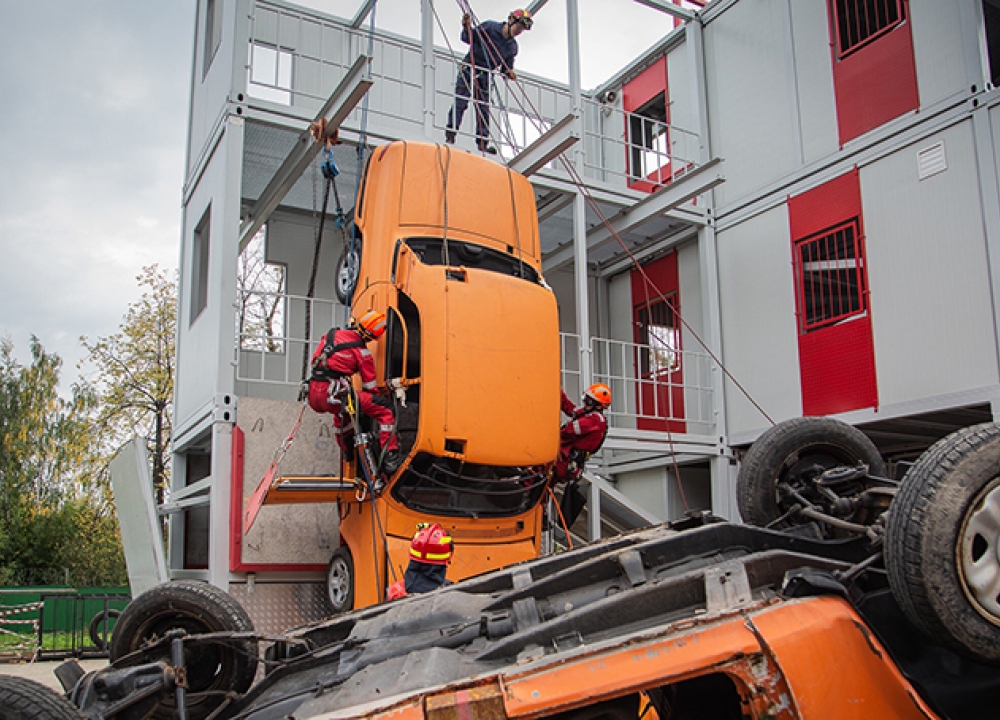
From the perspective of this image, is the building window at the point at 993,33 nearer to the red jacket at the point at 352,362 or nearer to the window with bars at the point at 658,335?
the window with bars at the point at 658,335

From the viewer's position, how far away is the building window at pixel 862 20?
10.2 metres

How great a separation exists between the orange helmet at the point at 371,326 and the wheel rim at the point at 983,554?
477 cm

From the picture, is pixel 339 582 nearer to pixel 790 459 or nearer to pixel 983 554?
pixel 790 459

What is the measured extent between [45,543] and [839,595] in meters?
34.6

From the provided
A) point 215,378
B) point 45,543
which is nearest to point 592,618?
point 215,378

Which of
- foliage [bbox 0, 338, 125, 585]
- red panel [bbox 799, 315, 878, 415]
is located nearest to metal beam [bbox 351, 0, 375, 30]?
red panel [bbox 799, 315, 878, 415]

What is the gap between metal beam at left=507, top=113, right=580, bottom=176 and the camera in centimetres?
898

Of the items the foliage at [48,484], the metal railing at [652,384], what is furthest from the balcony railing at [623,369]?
the foliage at [48,484]

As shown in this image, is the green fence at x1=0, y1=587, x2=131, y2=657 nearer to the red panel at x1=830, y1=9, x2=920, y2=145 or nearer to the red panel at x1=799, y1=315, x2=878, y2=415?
the red panel at x1=799, y1=315, x2=878, y2=415

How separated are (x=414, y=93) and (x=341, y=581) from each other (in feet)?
25.6

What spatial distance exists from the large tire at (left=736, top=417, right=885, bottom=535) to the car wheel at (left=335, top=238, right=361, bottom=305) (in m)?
4.30

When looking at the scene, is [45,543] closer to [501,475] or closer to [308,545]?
[308,545]

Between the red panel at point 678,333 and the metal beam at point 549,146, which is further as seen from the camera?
the red panel at point 678,333

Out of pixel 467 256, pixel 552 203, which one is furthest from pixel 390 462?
pixel 552 203
